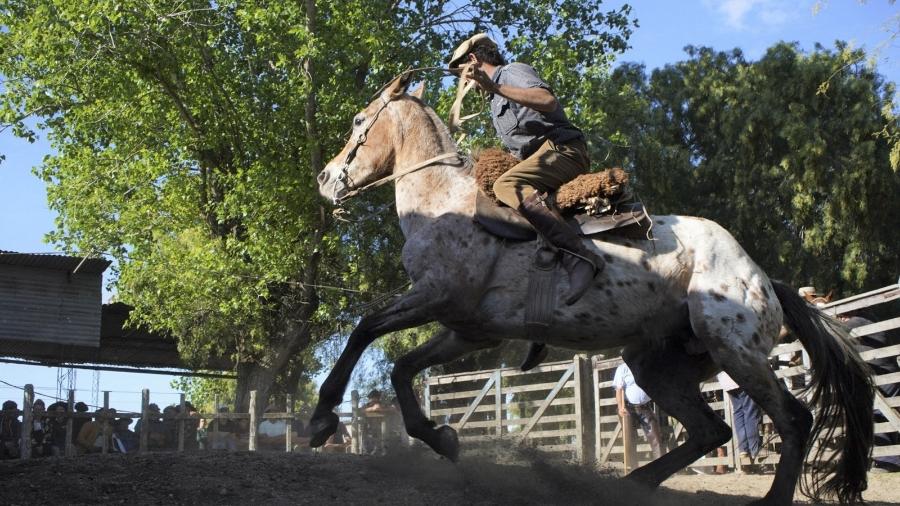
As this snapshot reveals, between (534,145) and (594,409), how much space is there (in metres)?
11.6

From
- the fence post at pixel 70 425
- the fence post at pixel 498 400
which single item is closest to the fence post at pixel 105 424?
the fence post at pixel 70 425

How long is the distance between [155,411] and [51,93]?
1003 centimetres

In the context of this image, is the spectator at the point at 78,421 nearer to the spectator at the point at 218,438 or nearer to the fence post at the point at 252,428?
the spectator at the point at 218,438

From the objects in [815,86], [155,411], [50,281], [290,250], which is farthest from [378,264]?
[815,86]

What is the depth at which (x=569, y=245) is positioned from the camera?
696cm

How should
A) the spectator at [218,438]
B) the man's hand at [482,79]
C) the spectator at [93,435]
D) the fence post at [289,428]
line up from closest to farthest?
the man's hand at [482,79] < the spectator at [93,435] < the spectator at [218,438] < the fence post at [289,428]

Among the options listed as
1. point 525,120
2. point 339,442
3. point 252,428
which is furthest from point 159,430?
point 525,120

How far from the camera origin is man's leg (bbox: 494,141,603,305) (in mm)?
6949

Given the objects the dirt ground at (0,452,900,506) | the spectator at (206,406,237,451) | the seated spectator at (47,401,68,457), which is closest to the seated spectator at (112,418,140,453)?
the seated spectator at (47,401,68,457)

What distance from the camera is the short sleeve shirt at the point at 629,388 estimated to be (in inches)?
575

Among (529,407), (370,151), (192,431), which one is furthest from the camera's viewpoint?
(529,407)

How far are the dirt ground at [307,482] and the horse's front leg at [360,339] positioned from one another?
1.17 feet

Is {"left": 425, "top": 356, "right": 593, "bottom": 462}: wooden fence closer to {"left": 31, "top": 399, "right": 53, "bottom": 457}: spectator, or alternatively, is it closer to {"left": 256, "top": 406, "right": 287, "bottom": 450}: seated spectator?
{"left": 256, "top": 406, "right": 287, "bottom": 450}: seated spectator

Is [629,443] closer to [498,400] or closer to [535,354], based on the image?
[498,400]
